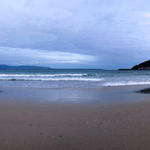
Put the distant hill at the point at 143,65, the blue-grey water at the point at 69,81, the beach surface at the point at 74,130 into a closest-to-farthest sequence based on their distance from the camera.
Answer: the beach surface at the point at 74,130, the blue-grey water at the point at 69,81, the distant hill at the point at 143,65

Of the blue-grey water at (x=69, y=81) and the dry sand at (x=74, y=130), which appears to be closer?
the dry sand at (x=74, y=130)

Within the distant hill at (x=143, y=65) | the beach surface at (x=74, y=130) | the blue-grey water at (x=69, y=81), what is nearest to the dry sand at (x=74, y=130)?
the beach surface at (x=74, y=130)

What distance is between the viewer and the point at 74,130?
461 cm

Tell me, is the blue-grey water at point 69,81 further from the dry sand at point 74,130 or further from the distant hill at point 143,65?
the distant hill at point 143,65

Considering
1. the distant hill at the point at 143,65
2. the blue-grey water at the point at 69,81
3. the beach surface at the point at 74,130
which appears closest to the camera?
the beach surface at the point at 74,130

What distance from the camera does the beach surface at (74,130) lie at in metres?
3.76

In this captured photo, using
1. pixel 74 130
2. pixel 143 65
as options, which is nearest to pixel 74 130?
pixel 74 130

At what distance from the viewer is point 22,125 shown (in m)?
4.99

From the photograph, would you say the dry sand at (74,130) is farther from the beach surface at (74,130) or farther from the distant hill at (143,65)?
the distant hill at (143,65)

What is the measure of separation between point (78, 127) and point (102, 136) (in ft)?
2.53

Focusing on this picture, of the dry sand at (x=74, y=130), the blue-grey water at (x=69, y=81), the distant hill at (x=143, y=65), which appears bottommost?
the dry sand at (x=74, y=130)

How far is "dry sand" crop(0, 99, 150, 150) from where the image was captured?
12.3ft

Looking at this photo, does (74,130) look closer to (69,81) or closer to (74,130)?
(74,130)

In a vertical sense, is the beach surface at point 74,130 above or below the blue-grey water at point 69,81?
below
